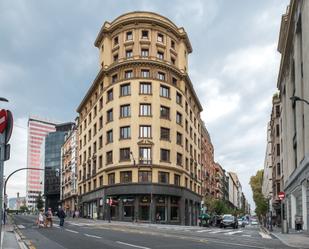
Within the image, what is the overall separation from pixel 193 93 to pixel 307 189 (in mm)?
44738

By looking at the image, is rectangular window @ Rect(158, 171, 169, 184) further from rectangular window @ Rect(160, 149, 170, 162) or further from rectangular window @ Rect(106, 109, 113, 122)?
rectangular window @ Rect(106, 109, 113, 122)

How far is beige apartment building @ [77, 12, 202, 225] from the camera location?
59.6 meters

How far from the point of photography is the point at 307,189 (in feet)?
104

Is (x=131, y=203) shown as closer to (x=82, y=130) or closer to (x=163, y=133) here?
(x=163, y=133)

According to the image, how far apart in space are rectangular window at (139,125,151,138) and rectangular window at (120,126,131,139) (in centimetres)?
149

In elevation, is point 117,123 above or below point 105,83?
below

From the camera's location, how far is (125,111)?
62.0m

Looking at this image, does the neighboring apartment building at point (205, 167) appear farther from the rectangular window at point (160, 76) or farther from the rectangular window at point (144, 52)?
the rectangular window at point (144, 52)

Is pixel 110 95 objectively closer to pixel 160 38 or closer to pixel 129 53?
pixel 129 53

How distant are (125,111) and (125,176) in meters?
8.44

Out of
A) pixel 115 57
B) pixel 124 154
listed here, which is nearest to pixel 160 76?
pixel 115 57

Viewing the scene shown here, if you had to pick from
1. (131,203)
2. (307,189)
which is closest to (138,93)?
(131,203)

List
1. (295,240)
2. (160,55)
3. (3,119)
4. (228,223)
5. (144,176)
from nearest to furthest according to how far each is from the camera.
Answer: (3,119) → (295,240) → (228,223) → (144,176) → (160,55)

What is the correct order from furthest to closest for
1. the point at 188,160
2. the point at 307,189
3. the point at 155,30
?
the point at 188,160 → the point at 155,30 → the point at 307,189
